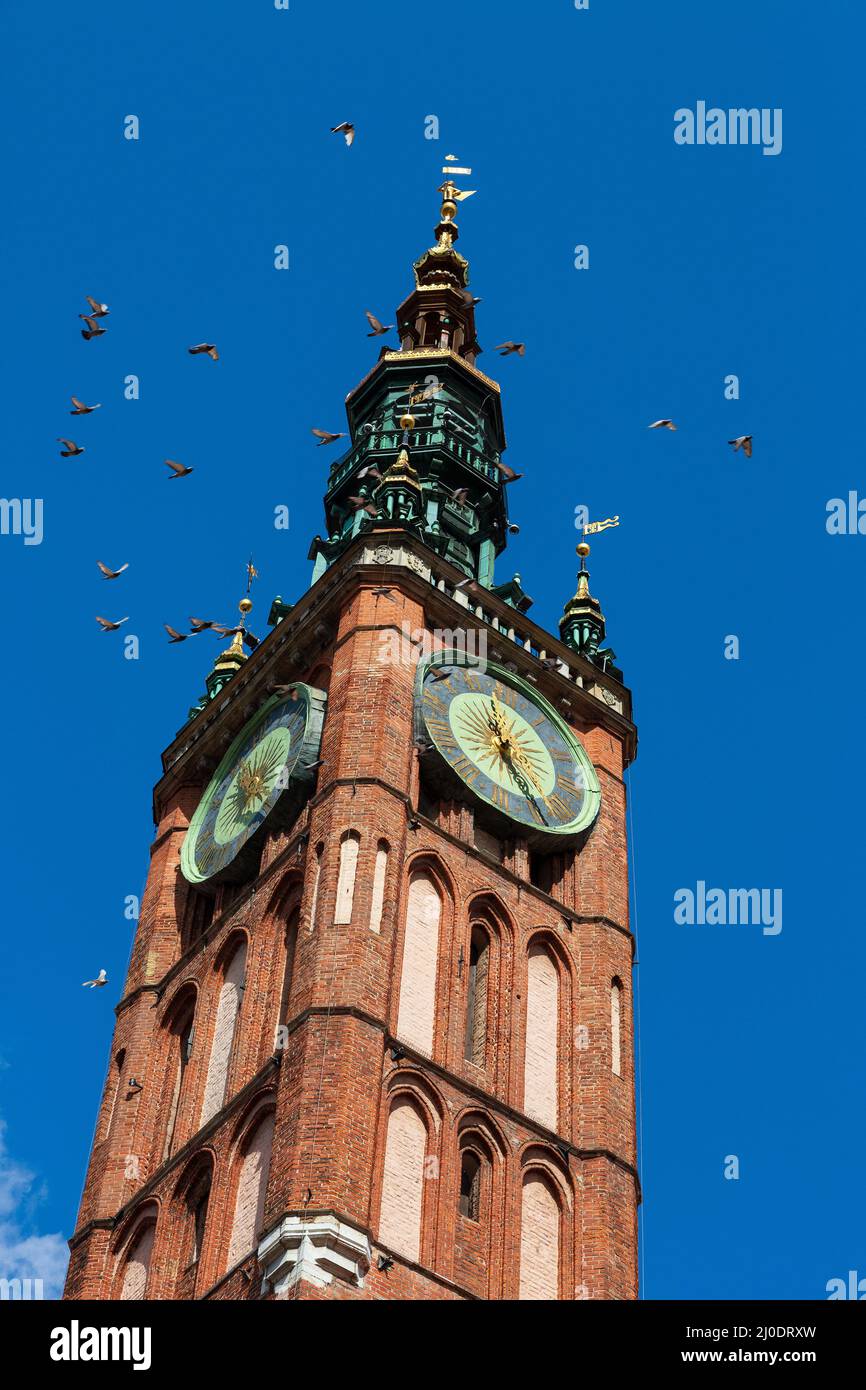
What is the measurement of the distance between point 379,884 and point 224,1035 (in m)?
4.37

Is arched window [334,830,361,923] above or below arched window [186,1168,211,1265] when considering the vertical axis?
above

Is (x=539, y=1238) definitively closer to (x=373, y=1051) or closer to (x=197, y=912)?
(x=373, y=1051)

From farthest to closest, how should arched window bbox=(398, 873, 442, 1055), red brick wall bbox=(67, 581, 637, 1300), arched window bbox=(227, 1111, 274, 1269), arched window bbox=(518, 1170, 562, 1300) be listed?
arched window bbox=(398, 873, 442, 1055), arched window bbox=(518, 1170, 562, 1300), arched window bbox=(227, 1111, 274, 1269), red brick wall bbox=(67, 581, 637, 1300)

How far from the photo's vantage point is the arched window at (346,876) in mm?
37750

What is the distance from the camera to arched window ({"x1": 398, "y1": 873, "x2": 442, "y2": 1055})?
123 ft

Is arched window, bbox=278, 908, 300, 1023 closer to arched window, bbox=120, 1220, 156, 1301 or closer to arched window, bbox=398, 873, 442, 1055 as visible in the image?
arched window, bbox=398, 873, 442, 1055

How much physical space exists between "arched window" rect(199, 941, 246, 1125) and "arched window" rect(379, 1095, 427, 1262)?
3970 mm

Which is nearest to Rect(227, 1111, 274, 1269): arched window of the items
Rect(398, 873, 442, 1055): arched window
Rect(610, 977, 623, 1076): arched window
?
Rect(398, 873, 442, 1055): arched window

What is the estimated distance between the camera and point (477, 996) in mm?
40062

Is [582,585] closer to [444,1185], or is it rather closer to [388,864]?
[388,864]

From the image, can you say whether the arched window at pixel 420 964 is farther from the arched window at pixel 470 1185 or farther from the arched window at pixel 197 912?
→ the arched window at pixel 197 912
